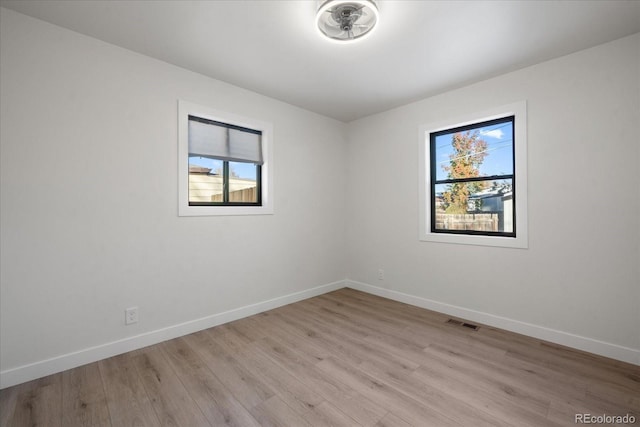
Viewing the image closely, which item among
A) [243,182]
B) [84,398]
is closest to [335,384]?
[84,398]

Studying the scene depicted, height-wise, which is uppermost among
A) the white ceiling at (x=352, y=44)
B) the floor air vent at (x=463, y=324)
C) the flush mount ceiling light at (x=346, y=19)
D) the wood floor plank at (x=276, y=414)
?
the white ceiling at (x=352, y=44)

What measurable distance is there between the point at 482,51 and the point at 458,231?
185 cm

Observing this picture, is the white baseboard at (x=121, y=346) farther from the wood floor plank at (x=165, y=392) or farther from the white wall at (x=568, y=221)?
the white wall at (x=568, y=221)

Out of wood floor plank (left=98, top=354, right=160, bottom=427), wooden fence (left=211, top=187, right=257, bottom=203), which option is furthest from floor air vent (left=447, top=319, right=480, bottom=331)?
wood floor plank (left=98, top=354, right=160, bottom=427)

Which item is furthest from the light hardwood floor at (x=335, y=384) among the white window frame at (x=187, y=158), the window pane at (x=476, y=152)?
the window pane at (x=476, y=152)

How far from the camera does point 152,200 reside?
8.42ft

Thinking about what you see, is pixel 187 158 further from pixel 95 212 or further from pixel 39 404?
pixel 39 404

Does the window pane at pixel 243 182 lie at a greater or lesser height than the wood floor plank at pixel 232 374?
greater

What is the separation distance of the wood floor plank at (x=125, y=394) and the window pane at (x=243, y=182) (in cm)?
177

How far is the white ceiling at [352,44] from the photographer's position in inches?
76.3

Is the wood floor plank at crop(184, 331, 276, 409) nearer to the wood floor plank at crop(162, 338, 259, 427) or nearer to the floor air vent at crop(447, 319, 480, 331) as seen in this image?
the wood floor plank at crop(162, 338, 259, 427)

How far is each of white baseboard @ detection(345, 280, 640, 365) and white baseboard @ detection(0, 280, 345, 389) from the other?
1.66 metres

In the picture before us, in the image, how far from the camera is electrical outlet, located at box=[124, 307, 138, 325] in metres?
2.42

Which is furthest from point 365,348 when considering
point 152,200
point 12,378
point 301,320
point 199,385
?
point 12,378
